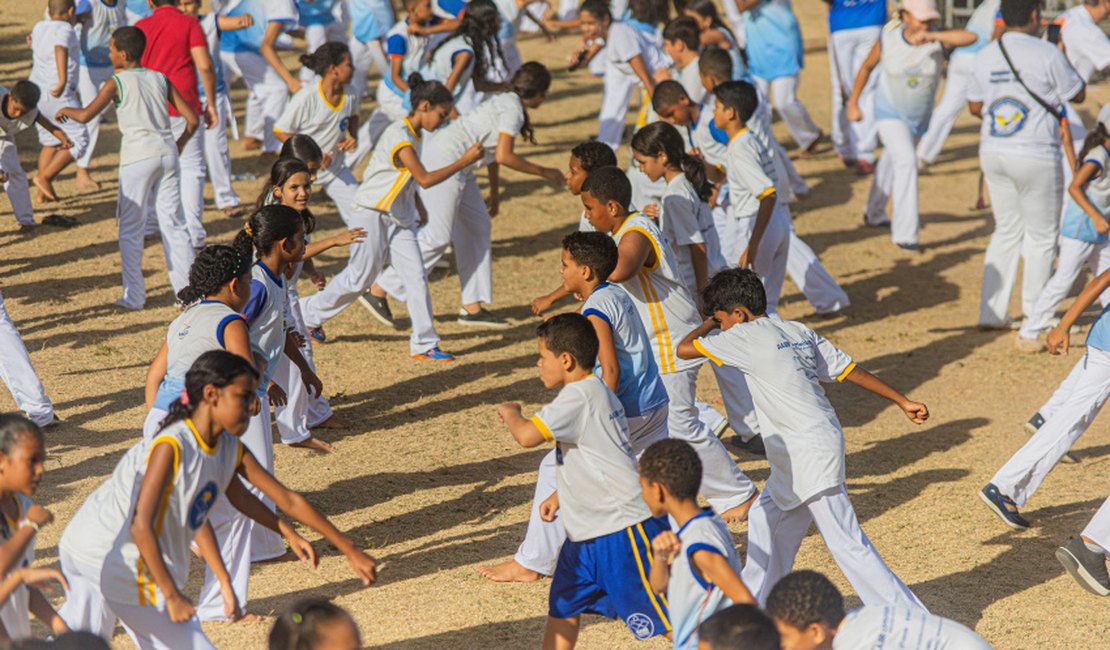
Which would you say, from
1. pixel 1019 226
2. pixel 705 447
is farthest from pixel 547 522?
pixel 1019 226

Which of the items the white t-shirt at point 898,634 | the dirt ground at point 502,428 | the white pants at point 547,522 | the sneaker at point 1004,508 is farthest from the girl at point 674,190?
the white t-shirt at point 898,634

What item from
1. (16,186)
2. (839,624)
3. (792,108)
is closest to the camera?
(839,624)

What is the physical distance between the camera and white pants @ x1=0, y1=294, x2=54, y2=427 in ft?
24.5

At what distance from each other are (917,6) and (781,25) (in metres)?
2.15

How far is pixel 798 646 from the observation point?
3.92m

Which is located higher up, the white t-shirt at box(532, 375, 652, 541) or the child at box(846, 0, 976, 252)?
the white t-shirt at box(532, 375, 652, 541)

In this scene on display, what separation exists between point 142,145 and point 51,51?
133 inches

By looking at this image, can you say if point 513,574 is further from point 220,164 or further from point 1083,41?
point 1083,41

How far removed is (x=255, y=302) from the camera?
5895mm

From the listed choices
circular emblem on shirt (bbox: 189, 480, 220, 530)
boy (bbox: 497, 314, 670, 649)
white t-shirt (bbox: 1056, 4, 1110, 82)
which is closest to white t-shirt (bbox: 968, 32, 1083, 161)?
white t-shirt (bbox: 1056, 4, 1110, 82)

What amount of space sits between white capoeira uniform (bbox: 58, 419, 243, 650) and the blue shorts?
1.32 metres

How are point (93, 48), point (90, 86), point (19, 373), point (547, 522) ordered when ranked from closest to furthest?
point (547, 522)
point (19, 373)
point (93, 48)
point (90, 86)

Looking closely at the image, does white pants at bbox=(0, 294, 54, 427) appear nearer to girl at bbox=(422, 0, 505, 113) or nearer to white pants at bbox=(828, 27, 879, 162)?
girl at bbox=(422, 0, 505, 113)

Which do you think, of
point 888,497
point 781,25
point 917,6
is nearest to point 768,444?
point 888,497
